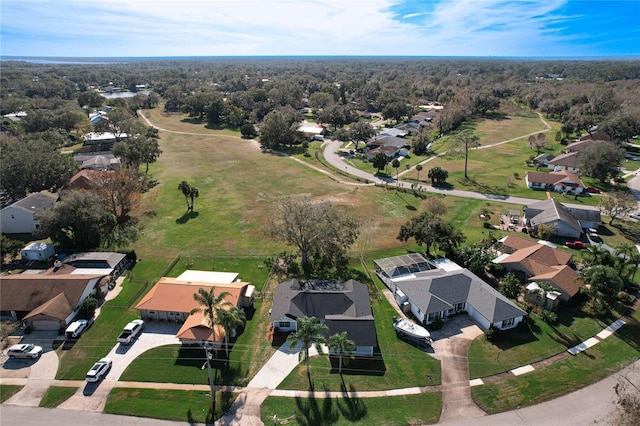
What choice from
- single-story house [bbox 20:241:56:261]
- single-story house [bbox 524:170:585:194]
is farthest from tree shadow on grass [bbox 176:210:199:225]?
single-story house [bbox 524:170:585:194]

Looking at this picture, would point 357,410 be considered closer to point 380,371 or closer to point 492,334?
point 380,371

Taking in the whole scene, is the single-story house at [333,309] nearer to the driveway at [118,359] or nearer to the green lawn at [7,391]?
the driveway at [118,359]

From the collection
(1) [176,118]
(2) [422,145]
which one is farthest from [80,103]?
(2) [422,145]

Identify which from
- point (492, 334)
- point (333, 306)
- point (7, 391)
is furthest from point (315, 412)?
point (7, 391)

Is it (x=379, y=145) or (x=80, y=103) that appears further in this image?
(x=80, y=103)

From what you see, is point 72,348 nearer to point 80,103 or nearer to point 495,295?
point 495,295

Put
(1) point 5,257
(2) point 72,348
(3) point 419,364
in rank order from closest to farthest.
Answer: (3) point 419,364 < (2) point 72,348 < (1) point 5,257
